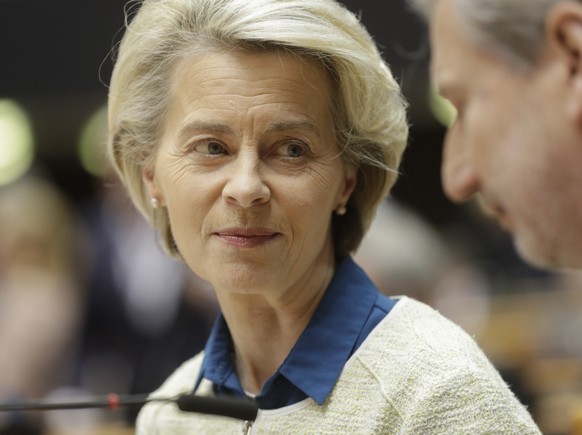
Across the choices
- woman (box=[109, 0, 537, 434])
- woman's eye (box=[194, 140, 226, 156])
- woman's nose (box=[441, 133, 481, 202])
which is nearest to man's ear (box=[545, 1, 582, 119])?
woman's nose (box=[441, 133, 481, 202])

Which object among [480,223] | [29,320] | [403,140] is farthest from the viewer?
[480,223]

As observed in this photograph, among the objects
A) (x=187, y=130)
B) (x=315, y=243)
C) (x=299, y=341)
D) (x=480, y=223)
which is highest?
(x=187, y=130)

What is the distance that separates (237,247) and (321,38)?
45cm

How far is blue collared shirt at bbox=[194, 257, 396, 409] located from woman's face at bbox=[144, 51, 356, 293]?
0.12 meters

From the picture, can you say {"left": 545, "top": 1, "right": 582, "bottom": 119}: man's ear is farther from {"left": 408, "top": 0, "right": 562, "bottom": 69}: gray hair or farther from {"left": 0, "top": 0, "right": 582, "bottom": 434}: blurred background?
{"left": 0, "top": 0, "right": 582, "bottom": 434}: blurred background

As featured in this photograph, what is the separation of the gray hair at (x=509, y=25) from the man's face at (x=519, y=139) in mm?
14

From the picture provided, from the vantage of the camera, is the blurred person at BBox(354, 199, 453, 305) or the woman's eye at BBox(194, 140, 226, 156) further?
the blurred person at BBox(354, 199, 453, 305)

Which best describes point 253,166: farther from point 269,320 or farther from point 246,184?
point 269,320

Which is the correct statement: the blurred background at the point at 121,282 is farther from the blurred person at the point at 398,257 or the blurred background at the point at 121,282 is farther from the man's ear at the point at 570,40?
the man's ear at the point at 570,40

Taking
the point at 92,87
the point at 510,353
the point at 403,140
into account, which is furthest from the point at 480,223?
the point at 403,140

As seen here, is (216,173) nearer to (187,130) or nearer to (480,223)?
(187,130)

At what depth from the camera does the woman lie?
2215 mm

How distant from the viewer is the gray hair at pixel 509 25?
1462 millimetres

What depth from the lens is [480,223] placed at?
6406 mm
